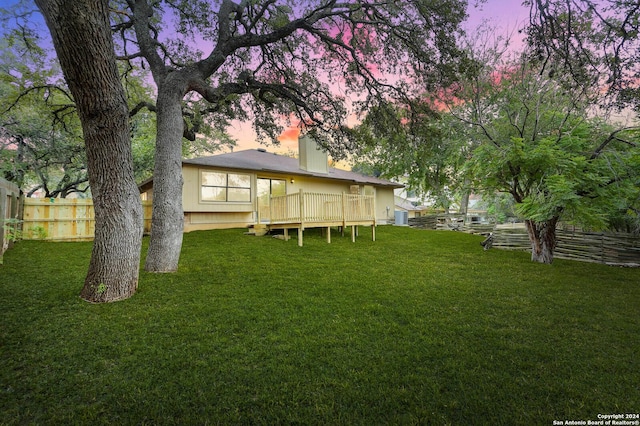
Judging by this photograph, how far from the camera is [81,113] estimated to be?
3.41 meters

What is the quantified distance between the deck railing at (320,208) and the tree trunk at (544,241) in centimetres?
516

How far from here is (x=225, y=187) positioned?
1269 cm

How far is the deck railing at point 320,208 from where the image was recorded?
30.2 ft

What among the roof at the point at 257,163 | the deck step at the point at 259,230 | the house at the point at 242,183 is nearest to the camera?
the deck step at the point at 259,230

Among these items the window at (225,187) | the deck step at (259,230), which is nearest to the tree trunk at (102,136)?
the deck step at (259,230)

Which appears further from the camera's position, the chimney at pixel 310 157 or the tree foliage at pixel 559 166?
the chimney at pixel 310 157

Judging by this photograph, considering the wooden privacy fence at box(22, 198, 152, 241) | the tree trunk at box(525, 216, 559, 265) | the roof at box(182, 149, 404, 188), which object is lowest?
the tree trunk at box(525, 216, 559, 265)

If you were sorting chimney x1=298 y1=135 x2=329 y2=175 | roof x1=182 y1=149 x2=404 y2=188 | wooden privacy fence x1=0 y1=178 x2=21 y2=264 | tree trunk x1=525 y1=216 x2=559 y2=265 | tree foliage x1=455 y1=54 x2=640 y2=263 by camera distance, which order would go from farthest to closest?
chimney x1=298 y1=135 x2=329 y2=175, roof x1=182 y1=149 x2=404 y2=188, tree trunk x1=525 y1=216 x2=559 y2=265, tree foliage x1=455 y1=54 x2=640 y2=263, wooden privacy fence x1=0 y1=178 x2=21 y2=264

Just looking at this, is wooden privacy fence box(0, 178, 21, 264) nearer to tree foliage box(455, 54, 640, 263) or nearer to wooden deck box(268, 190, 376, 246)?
wooden deck box(268, 190, 376, 246)

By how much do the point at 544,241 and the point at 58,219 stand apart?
14.7 meters

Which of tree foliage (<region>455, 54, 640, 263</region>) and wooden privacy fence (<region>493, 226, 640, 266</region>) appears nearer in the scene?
tree foliage (<region>455, 54, 640, 263</region>)

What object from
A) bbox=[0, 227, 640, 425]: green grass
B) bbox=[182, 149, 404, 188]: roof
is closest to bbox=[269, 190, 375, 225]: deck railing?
bbox=[182, 149, 404, 188]: roof

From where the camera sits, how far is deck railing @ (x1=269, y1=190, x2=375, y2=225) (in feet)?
30.2

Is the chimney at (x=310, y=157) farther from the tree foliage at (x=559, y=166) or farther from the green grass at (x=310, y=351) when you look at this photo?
the green grass at (x=310, y=351)
